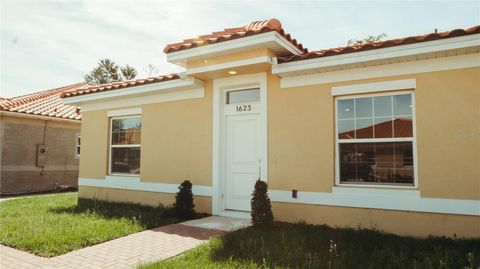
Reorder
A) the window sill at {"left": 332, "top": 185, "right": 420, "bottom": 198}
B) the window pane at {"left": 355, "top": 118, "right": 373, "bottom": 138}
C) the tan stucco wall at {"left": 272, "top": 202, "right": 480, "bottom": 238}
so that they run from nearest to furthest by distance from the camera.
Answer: the tan stucco wall at {"left": 272, "top": 202, "right": 480, "bottom": 238}
the window sill at {"left": 332, "top": 185, "right": 420, "bottom": 198}
the window pane at {"left": 355, "top": 118, "right": 373, "bottom": 138}

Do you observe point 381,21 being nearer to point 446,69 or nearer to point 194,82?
point 446,69

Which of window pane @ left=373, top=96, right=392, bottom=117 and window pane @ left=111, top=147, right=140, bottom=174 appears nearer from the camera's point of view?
window pane @ left=373, top=96, right=392, bottom=117

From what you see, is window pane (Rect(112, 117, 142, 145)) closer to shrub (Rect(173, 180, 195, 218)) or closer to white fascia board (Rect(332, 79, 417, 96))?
shrub (Rect(173, 180, 195, 218))

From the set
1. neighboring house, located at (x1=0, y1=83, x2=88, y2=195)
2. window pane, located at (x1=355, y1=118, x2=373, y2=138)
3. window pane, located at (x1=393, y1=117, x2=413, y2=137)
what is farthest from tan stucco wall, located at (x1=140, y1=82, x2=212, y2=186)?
neighboring house, located at (x1=0, y1=83, x2=88, y2=195)

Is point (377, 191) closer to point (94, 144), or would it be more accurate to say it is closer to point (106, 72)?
point (94, 144)

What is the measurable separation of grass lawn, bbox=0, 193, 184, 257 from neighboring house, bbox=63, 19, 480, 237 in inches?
37.4

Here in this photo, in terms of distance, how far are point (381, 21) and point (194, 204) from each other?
5905 millimetres

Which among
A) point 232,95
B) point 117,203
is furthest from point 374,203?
point 117,203

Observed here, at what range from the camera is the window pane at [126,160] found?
9086 mm

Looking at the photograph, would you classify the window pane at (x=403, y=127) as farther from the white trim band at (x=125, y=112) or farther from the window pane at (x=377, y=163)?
the white trim band at (x=125, y=112)

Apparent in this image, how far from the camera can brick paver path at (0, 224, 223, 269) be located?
14.4ft

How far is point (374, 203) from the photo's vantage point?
5.75m

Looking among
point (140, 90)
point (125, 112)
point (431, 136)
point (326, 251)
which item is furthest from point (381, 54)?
point (125, 112)

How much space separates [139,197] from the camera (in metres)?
8.74
